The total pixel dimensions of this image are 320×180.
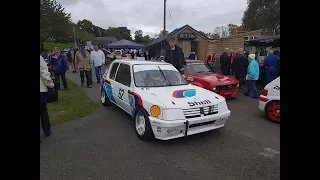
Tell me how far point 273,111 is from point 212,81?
2443 mm

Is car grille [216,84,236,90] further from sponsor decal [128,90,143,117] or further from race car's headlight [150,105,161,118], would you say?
race car's headlight [150,105,161,118]

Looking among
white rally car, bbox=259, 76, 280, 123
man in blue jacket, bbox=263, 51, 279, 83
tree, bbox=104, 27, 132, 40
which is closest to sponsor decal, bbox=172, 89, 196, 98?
white rally car, bbox=259, 76, 280, 123

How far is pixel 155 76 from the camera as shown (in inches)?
217

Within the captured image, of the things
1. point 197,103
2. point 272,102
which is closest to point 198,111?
point 197,103

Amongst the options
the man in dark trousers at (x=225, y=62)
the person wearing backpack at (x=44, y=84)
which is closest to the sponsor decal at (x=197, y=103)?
the person wearing backpack at (x=44, y=84)

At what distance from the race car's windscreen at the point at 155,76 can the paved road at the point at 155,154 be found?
3.66ft

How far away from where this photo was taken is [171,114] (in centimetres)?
409

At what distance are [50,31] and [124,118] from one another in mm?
34378

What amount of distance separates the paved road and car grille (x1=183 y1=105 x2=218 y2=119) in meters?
0.58
